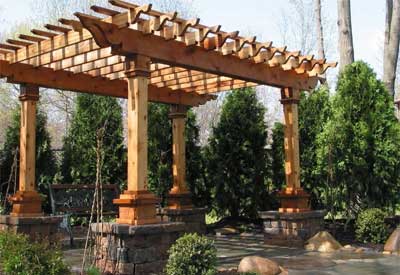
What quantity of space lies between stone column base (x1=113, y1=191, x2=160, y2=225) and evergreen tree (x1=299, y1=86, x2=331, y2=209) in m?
5.04

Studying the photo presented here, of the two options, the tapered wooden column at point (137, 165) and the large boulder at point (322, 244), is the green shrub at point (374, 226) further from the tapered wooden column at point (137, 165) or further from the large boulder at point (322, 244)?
the tapered wooden column at point (137, 165)

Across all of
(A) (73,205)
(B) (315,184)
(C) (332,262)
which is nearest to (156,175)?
(A) (73,205)

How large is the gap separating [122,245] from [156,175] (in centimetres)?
586

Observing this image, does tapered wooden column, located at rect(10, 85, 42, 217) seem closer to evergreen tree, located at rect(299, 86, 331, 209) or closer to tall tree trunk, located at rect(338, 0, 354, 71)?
evergreen tree, located at rect(299, 86, 331, 209)

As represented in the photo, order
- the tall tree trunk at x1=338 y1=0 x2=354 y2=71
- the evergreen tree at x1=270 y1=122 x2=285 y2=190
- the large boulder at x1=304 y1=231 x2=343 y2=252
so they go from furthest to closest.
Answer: the tall tree trunk at x1=338 y1=0 x2=354 y2=71
the evergreen tree at x1=270 y1=122 x2=285 y2=190
the large boulder at x1=304 y1=231 x2=343 y2=252

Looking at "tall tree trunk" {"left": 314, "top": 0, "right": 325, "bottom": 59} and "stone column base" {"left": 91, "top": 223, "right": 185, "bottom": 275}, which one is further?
"tall tree trunk" {"left": 314, "top": 0, "right": 325, "bottom": 59}

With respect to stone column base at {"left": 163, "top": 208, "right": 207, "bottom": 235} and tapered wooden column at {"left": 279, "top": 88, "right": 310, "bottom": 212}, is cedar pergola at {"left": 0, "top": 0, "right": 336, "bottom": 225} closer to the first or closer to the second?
tapered wooden column at {"left": 279, "top": 88, "right": 310, "bottom": 212}

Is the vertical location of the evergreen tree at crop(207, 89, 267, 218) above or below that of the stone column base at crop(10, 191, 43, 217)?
above

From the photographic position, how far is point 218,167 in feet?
36.4

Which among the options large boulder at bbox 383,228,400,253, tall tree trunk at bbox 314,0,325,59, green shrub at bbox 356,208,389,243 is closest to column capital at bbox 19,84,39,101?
green shrub at bbox 356,208,389,243

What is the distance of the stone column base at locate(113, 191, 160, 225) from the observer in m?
5.87

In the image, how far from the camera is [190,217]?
10031 millimetres

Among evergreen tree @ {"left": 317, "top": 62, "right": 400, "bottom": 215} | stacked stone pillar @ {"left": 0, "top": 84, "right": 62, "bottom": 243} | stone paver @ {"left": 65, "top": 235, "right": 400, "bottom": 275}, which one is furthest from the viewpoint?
evergreen tree @ {"left": 317, "top": 62, "right": 400, "bottom": 215}

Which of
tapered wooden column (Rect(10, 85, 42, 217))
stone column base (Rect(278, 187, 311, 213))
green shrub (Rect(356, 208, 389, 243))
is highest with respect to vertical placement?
tapered wooden column (Rect(10, 85, 42, 217))
